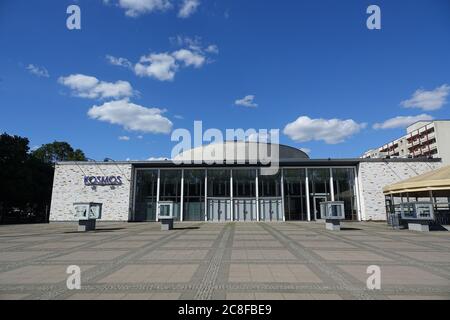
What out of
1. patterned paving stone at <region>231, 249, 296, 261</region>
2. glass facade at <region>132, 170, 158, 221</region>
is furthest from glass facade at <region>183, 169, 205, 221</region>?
patterned paving stone at <region>231, 249, 296, 261</region>

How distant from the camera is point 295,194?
34000 mm

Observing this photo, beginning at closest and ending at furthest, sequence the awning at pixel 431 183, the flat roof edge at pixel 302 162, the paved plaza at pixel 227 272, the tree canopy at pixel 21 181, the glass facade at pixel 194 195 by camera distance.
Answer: the paved plaza at pixel 227 272
the awning at pixel 431 183
the flat roof edge at pixel 302 162
the glass facade at pixel 194 195
the tree canopy at pixel 21 181

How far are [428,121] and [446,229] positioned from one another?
226 ft

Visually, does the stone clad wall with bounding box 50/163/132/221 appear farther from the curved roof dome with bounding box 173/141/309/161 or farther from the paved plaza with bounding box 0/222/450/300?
the paved plaza with bounding box 0/222/450/300

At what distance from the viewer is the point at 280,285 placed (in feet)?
22.3

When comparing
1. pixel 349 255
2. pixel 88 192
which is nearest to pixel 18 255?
pixel 349 255

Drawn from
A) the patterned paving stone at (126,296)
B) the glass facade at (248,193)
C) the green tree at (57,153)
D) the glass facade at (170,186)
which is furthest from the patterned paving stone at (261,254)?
the green tree at (57,153)

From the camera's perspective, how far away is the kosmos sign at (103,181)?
3419 centimetres

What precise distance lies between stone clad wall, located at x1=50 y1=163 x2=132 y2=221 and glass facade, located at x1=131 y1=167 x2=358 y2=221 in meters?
1.52

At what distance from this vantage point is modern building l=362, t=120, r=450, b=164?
5819 cm

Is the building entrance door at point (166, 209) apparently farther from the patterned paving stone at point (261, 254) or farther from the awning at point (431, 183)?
the awning at point (431, 183)

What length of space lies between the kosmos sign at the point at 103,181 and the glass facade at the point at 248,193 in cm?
214

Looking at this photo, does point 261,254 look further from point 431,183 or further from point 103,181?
point 103,181

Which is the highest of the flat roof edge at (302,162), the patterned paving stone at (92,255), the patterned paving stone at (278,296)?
the flat roof edge at (302,162)
